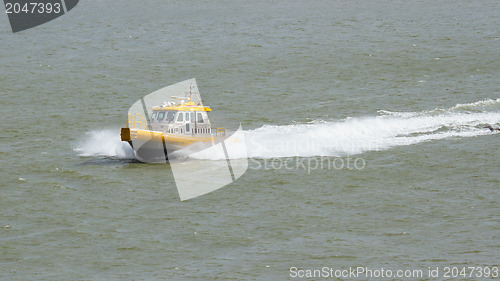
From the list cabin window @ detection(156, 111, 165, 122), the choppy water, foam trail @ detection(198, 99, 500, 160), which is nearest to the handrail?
cabin window @ detection(156, 111, 165, 122)

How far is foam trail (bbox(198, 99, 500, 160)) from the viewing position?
125ft

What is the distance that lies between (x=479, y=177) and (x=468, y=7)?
153 feet

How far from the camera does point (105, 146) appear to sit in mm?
38844

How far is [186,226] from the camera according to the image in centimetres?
2769

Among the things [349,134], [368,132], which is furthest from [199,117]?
[368,132]

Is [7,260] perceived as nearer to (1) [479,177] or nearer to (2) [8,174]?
(2) [8,174]

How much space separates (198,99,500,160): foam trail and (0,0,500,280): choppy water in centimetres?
14

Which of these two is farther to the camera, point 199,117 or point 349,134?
point 349,134

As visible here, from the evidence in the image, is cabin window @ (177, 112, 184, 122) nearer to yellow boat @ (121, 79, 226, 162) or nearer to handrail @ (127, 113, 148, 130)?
yellow boat @ (121, 79, 226, 162)

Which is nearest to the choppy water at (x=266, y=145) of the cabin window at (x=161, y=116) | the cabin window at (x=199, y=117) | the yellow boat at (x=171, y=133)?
the yellow boat at (x=171, y=133)

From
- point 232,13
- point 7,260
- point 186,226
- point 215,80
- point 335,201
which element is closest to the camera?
point 7,260

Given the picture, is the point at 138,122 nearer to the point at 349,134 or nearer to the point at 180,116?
the point at 180,116

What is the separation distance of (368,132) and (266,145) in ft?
18.6

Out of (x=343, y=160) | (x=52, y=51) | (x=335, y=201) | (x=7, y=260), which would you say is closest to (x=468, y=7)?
(x=52, y=51)
